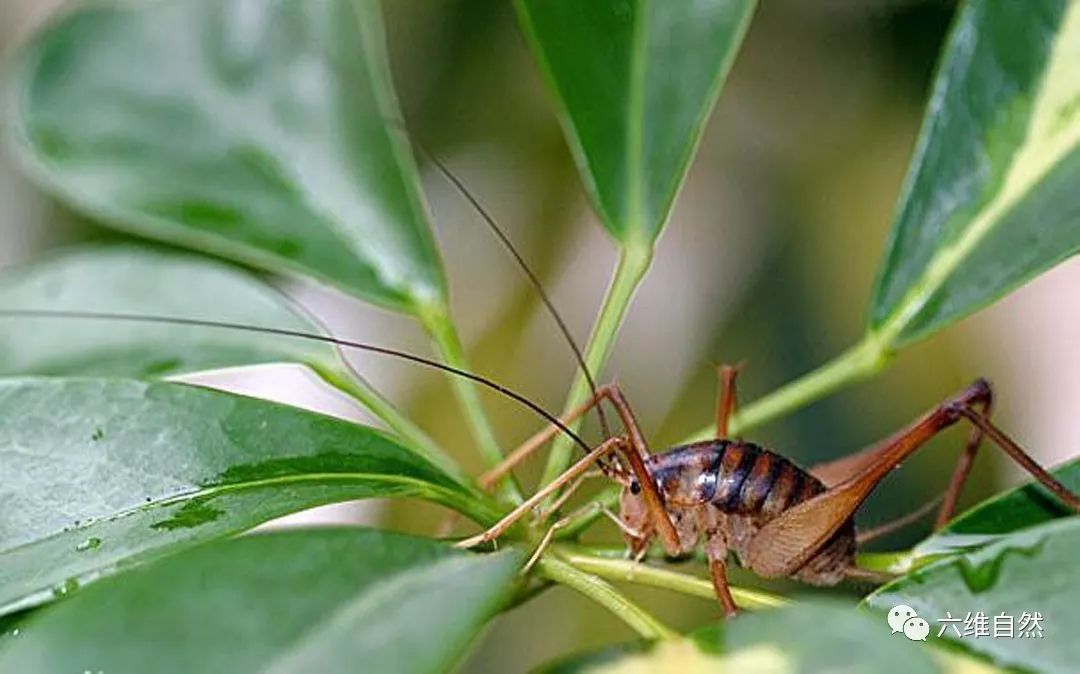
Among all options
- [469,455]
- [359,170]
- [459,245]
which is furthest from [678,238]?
[359,170]

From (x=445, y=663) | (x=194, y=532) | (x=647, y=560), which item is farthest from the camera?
(x=647, y=560)

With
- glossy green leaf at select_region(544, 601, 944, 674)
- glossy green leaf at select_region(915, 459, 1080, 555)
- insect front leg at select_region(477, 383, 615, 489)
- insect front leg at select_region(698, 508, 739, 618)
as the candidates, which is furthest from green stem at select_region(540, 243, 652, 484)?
glossy green leaf at select_region(544, 601, 944, 674)

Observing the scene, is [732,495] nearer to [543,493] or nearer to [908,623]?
[543,493]

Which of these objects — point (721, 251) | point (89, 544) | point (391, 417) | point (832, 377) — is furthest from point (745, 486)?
point (721, 251)

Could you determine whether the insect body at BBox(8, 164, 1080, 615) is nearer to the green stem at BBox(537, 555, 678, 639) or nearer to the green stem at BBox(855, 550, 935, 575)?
the green stem at BBox(855, 550, 935, 575)

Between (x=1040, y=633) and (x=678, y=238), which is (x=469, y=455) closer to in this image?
(x=678, y=238)

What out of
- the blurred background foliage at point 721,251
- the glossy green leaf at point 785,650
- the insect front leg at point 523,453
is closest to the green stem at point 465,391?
the insect front leg at point 523,453
